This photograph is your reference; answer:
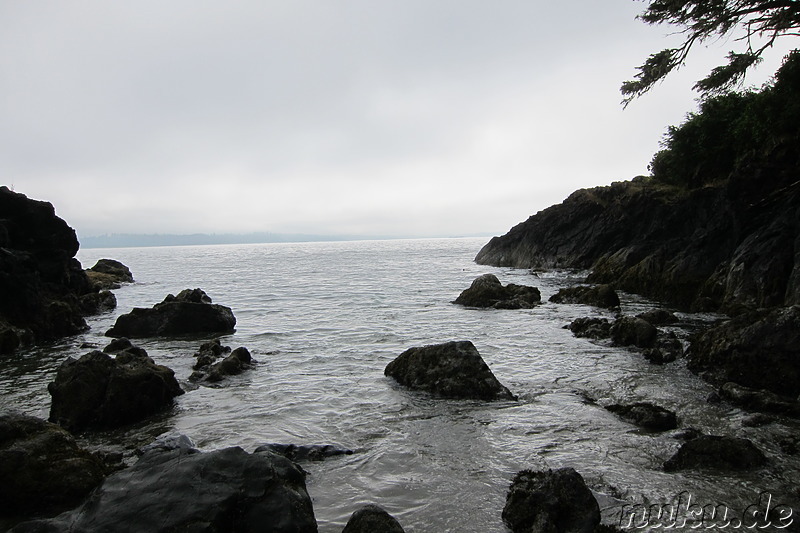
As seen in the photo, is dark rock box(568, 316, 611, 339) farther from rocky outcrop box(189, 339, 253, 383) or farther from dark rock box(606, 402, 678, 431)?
rocky outcrop box(189, 339, 253, 383)

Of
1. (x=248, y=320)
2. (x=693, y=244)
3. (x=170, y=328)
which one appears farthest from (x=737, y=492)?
(x=693, y=244)

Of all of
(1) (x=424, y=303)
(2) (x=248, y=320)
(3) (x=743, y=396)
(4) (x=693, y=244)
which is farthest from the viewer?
(1) (x=424, y=303)

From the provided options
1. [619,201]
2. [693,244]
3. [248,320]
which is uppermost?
[619,201]

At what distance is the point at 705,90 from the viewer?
2131 cm

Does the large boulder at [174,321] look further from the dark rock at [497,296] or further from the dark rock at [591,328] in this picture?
the dark rock at [591,328]

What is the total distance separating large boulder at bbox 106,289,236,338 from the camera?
20.8 metres

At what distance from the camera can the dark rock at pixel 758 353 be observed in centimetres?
1009

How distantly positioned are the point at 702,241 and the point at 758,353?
18.5 metres

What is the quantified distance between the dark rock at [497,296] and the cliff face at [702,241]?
7.79m

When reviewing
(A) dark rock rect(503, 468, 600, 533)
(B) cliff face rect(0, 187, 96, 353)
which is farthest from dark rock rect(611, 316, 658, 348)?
(B) cliff face rect(0, 187, 96, 353)

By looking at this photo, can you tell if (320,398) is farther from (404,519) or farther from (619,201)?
(619,201)

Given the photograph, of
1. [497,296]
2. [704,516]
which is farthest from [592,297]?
[704,516]

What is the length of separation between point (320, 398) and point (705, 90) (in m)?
22.2

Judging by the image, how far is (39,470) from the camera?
21.1 feet
